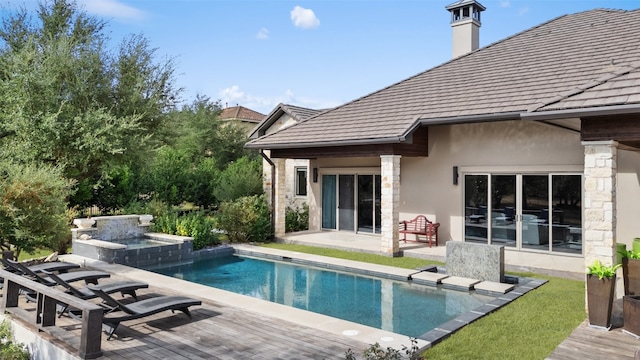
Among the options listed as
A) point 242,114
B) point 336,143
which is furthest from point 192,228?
point 242,114

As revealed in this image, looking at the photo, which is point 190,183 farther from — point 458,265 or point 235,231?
point 458,265

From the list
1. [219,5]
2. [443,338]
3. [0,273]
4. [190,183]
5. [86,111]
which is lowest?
[443,338]

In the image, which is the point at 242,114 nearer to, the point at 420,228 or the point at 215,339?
the point at 420,228

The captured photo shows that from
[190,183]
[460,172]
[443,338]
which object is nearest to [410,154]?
[460,172]

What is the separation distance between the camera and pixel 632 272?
771cm

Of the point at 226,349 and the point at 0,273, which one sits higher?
the point at 0,273

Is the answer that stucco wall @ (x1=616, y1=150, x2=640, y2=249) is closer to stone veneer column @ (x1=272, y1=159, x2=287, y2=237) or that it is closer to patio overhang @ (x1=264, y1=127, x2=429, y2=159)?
patio overhang @ (x1=264, y1=127, x2=429, y2=159)

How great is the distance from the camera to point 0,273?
742cm

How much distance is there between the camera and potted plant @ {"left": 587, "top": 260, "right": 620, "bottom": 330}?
6.53m

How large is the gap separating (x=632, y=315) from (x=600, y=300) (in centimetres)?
42

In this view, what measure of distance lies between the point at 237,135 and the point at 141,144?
76.0ft

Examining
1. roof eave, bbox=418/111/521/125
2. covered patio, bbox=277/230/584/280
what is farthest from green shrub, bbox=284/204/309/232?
roof eave, bbox=418/111/521/125

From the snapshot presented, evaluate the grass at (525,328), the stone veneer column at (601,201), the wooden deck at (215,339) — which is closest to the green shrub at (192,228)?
the wooden deck at (215,339)

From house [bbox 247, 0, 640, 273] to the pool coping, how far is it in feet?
5.90
